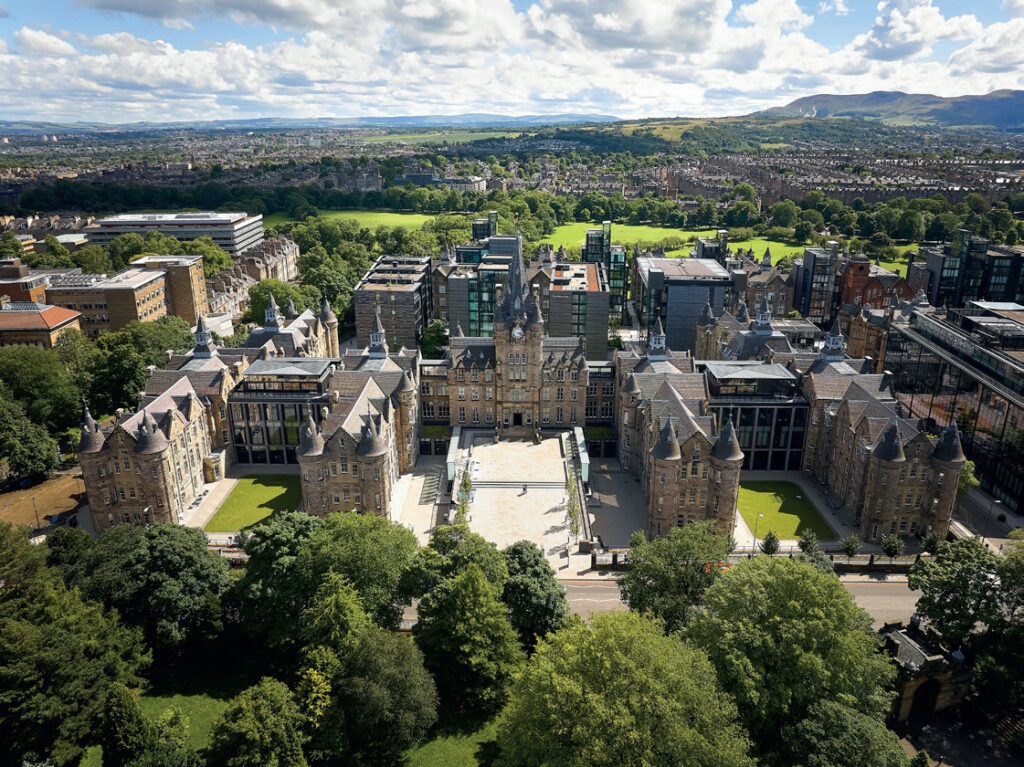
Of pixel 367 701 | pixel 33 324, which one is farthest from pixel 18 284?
pixel 367 701

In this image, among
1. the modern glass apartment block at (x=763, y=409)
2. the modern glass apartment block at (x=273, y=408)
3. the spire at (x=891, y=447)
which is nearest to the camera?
the spire at (x=891, y=447)

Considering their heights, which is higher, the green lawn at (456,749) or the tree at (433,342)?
the tree at (433,342)

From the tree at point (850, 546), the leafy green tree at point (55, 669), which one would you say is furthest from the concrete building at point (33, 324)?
the tree at point (850, 546)

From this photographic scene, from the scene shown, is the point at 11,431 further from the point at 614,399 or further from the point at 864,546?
the point at 864,546

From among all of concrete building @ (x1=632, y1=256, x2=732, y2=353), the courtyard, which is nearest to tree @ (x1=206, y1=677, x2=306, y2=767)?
the courtyard

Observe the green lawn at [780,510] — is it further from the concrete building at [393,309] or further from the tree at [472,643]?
the concrete building at [393,309]

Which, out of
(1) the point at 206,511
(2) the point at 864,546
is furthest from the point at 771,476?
(1) the point at 206,511

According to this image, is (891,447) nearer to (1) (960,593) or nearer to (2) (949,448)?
(2) (949,448)
